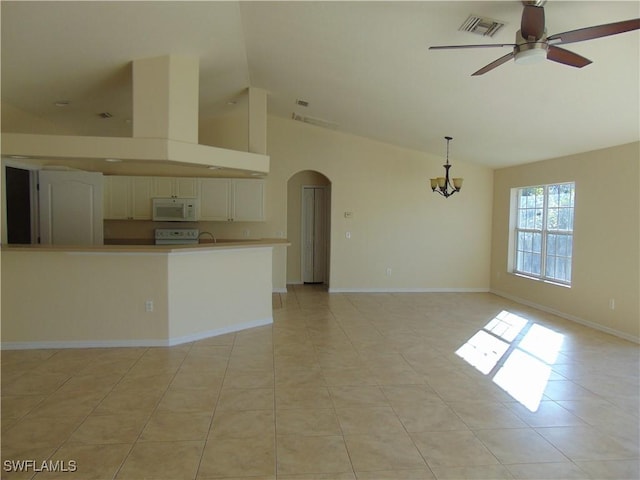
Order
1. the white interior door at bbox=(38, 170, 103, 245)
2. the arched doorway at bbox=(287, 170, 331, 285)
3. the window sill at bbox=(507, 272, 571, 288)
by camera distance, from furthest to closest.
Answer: the arched doorway at bbox=(287, 170, 331, 285) → the window sill at bbox=(507, 272, 571, 288) → the white interior door at bbox=(38, 170, 103, 245)

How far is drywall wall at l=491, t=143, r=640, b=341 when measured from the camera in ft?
15.8

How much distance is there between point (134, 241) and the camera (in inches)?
279

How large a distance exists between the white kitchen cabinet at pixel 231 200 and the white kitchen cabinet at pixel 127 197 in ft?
2.89

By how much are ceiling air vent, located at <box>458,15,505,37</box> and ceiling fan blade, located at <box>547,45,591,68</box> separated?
1.98ft

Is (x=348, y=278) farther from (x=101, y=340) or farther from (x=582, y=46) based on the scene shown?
(x=582, y=46)

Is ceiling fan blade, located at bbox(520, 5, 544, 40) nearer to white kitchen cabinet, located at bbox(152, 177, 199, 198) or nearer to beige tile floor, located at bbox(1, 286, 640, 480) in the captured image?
beige tile floor, located at bbox(1, 286, 640, 480)

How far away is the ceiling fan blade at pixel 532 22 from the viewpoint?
2357 millimetres

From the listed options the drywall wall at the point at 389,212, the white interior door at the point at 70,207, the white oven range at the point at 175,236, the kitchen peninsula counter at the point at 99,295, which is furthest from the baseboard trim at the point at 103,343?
the drywall wall at the point at 389,212

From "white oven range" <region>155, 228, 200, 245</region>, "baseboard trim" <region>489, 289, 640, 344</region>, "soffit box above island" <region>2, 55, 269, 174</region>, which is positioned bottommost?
"baseboard trim" <region>489, 289, 640, 344</region>

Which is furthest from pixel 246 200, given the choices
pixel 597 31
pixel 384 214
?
pixel 597 31

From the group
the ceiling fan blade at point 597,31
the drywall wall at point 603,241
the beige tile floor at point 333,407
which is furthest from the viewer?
the drywall wall at point 603,241

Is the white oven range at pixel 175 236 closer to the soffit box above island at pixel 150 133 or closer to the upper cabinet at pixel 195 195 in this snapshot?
the upper cabinet at pixel 195 195

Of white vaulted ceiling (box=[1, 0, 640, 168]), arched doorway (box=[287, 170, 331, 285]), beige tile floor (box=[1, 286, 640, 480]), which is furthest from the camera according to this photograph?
arched doorway (box=[287, 170, 331, 285])

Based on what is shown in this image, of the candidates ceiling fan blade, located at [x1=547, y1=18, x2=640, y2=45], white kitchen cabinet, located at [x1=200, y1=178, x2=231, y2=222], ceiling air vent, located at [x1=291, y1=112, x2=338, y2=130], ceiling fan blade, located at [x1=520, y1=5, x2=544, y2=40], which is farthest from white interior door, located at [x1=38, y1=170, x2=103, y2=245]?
ceiling fan blade, located at [x1=547, y1=18, x2=640, y2=45]
